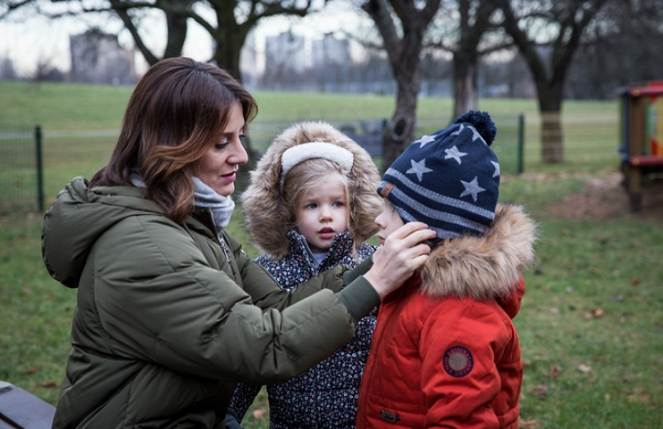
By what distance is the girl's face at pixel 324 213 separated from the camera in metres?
2.60

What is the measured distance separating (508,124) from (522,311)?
13.0 meters

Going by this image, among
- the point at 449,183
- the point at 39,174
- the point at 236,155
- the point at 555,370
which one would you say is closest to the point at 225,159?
the point at 236,155

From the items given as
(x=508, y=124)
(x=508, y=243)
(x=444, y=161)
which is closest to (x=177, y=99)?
(x=444, y=161)

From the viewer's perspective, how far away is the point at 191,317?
169cm

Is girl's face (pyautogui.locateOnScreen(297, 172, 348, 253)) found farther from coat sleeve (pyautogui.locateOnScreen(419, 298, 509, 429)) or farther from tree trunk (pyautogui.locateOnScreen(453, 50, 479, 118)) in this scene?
tree trunk (pyautogui.locateOnScreen(453, 50, 479, 118))

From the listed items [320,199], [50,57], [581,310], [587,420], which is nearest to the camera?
[320,199]

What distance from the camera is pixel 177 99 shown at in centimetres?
190

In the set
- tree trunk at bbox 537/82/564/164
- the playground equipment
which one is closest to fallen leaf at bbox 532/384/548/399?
the playground equipment

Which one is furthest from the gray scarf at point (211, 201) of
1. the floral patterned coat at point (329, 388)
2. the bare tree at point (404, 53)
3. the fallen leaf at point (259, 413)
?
the bare tree at point (404, 53)

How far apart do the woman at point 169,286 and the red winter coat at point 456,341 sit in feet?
0.41

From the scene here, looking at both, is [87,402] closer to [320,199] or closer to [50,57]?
[320,199]

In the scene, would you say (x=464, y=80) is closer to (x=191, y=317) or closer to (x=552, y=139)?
(x=552, y=139)

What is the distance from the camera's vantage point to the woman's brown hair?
1.89 metres

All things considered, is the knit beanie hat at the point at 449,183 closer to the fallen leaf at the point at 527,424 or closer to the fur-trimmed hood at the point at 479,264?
the fur-trimmed hood at the point at 479,264
